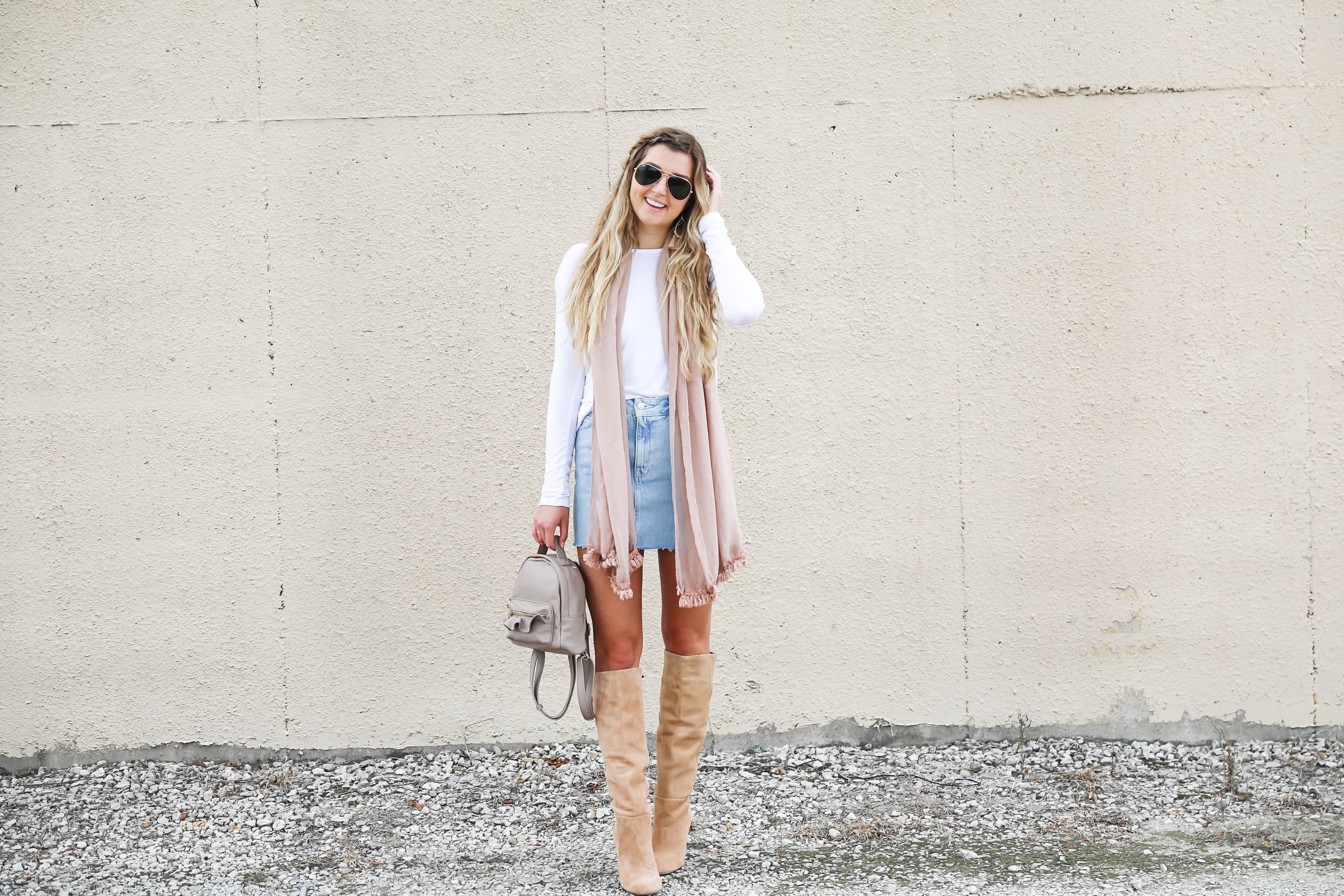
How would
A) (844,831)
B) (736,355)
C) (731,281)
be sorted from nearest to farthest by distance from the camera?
(731,281) → (844,831) → (736,355)

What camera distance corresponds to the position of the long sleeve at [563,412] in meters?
2.59

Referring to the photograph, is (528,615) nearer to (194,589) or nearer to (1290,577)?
(194,589)

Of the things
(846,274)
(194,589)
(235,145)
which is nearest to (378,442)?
(194,589)

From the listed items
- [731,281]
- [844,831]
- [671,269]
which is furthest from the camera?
[844,831]

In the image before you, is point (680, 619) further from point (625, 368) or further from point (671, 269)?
point (671, 269)

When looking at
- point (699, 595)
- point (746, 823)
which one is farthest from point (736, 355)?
point (746, 823)

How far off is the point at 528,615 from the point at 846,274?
1877 mm

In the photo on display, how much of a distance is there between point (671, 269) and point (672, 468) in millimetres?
521

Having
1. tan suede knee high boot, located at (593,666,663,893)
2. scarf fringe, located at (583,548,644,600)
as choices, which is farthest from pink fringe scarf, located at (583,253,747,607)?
tan suede knee high boot, located at (593,666,663,893)

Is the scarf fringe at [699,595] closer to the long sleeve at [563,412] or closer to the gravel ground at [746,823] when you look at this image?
the long sleeve at [563,412]

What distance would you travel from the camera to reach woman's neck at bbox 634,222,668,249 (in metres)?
2.67

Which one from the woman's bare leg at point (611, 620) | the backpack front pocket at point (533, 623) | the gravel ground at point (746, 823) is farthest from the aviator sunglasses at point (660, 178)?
the gravel ground at point (746, 823)

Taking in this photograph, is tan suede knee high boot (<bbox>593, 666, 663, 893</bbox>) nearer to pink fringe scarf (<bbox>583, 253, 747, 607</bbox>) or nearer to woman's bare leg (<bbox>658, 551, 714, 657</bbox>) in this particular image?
woman's bare leg (<bbox>658, 551, 714, 657</bbox>)

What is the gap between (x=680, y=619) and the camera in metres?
2.70
